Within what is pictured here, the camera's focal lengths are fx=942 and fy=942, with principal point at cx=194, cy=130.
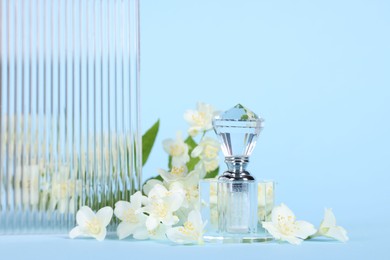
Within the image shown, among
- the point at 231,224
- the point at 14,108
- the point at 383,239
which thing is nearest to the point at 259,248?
the point at 231,224

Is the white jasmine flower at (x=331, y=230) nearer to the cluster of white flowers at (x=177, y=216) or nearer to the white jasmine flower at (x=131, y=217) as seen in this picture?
the cluster of white flowers at (x=177, y=216)

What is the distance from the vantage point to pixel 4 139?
229cm

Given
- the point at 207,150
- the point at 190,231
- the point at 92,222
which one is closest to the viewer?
the point at 190,231

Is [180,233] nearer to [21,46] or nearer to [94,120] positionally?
[94,120]

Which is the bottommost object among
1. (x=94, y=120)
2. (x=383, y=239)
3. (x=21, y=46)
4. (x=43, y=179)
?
(x=383, y=239)

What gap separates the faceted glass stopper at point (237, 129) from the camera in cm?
221

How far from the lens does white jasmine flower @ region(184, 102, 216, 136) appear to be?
256 centimetres

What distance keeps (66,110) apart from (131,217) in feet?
1.04

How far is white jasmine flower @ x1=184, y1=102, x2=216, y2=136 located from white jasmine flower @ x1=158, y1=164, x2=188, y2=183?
136 mm

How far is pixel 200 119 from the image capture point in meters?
2.57

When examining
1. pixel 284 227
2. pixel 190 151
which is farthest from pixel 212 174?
pixel 284 227

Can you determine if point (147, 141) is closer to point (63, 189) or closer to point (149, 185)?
point (149, 185)

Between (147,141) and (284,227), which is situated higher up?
(147,141)

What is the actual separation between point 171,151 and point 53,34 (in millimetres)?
449
